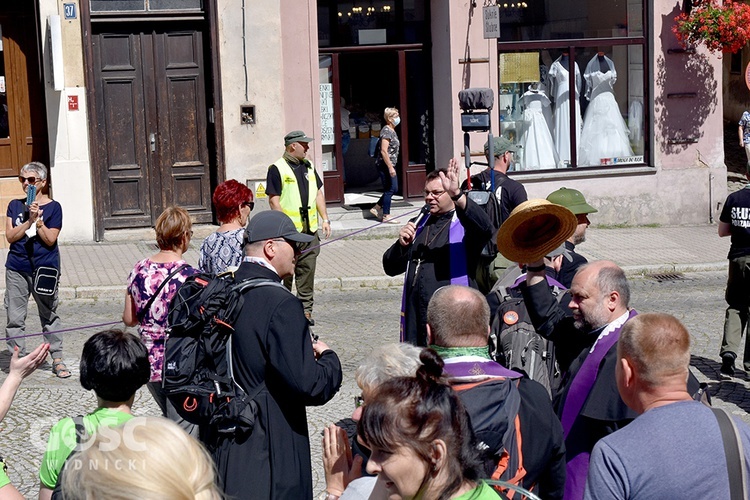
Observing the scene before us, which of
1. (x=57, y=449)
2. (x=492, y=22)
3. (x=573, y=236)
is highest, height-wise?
(x=492, y=22)

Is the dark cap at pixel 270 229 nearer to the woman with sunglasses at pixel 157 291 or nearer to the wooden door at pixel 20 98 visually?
the woman with sunglasses at pixel 157 291

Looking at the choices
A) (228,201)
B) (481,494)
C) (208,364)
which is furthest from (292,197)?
(481,494)

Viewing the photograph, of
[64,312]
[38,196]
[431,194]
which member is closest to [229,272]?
[431,194]

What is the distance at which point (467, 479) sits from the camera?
10.5ft

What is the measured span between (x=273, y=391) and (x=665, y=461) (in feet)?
6.44

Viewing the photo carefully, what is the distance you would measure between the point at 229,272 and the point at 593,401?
1.85 m

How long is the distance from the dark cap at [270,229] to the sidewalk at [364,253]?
8296mm

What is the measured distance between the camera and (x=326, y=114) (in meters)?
17.9

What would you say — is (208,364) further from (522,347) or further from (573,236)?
(573,236)

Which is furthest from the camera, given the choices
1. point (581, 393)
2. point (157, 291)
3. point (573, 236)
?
point (573, 236)

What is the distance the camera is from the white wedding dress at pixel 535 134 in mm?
17938

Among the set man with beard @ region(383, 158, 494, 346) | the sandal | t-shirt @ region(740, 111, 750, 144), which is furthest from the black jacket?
t-shirt @ region(740, 111, 750, 144)

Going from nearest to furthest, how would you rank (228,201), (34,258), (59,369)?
(228,201), (59,369), (34,258)

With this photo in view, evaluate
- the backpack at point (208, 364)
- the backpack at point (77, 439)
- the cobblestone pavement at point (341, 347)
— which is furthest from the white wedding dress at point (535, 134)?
the backpack at point (77, 439)
